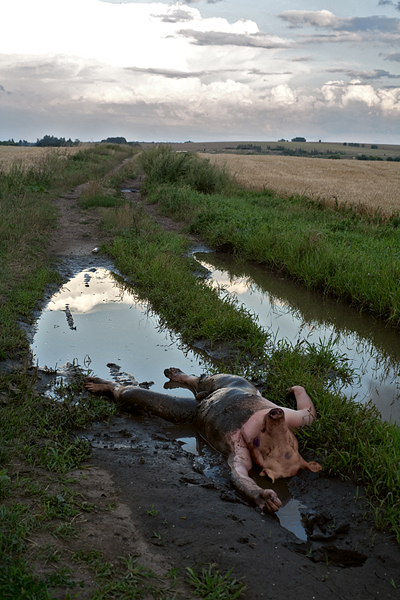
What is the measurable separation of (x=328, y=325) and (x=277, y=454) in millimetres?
4116

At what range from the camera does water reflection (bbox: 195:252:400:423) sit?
5.36m

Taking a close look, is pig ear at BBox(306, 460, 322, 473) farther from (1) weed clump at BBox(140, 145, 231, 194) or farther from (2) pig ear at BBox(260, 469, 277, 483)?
(1) weed clump at BBox(140, 145, 231, 194)

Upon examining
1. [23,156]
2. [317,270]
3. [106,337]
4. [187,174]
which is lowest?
[106,337]

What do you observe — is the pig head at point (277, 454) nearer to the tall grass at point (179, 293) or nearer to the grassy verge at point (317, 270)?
the grassy verge at point (317, 270)

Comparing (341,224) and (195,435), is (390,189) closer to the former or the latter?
(341,224)

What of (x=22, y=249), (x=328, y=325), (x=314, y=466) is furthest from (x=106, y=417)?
(x=22, y=249)

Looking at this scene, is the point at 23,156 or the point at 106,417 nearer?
the point at 106,417

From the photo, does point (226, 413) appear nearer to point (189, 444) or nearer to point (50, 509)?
point (189, 444)

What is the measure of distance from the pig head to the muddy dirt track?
17 cm

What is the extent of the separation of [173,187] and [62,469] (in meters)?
15.3

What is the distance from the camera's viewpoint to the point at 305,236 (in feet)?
32.8

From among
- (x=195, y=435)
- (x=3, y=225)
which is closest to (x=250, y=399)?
(x=195, y=435)

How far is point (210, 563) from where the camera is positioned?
2.60m

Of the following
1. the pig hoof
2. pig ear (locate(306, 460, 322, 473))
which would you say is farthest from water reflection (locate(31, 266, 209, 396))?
pig ear (locate(306, 460, 322, 473))
